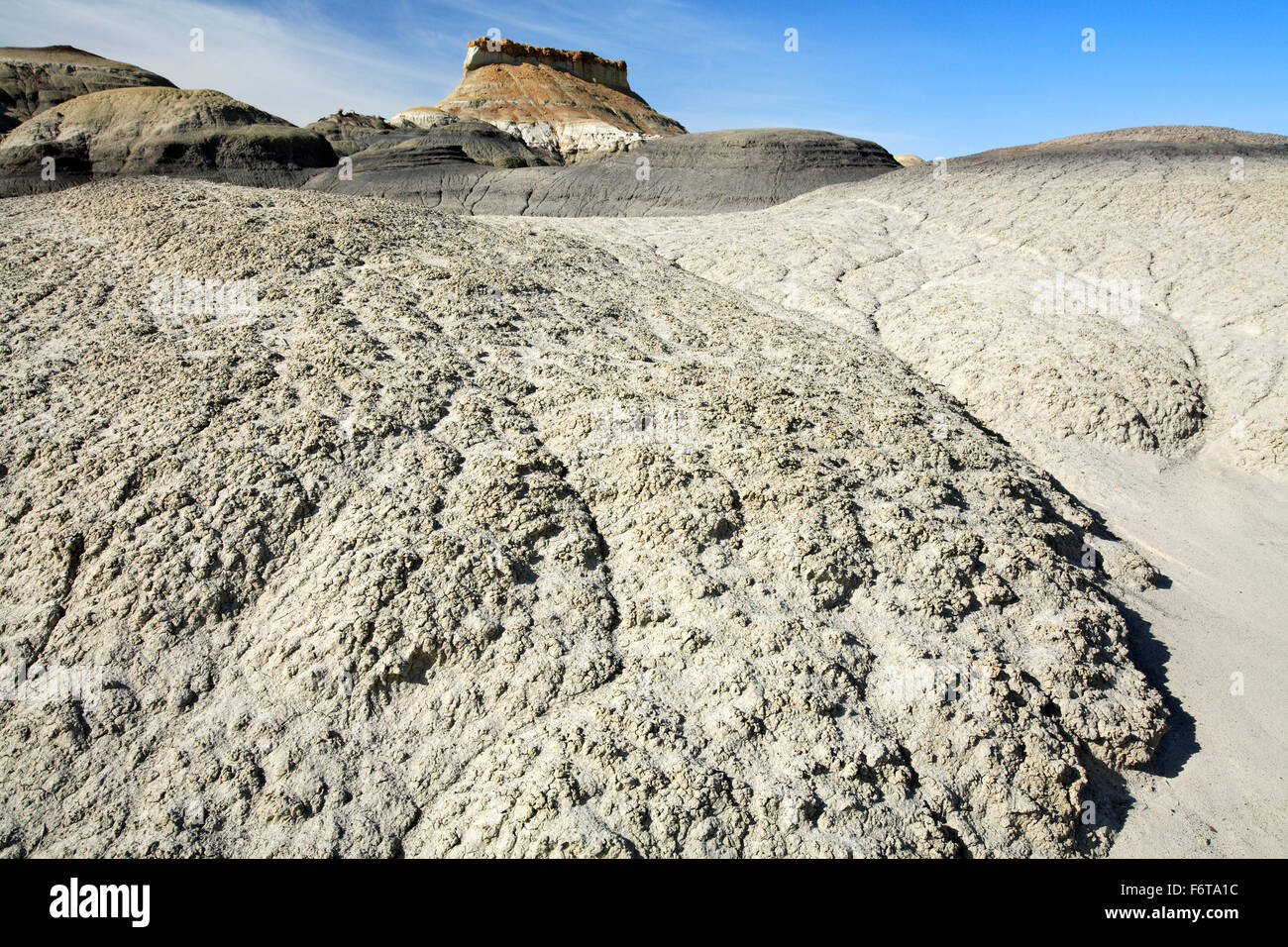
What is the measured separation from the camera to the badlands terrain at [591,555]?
192cm

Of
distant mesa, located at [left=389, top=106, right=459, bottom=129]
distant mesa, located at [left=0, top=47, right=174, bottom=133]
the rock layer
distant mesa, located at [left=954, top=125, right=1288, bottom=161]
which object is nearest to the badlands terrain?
the rock layer

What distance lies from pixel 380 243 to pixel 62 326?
1.52 meters

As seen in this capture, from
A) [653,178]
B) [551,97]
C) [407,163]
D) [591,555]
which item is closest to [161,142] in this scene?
[407,163]

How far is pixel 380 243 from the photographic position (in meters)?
4.15

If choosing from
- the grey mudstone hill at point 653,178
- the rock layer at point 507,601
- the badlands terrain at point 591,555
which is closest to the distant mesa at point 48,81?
the grey mudstone hill at point 653,178

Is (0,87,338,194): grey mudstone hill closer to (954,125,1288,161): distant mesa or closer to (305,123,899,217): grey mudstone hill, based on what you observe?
(305,123,899,217): grey mudstone hill

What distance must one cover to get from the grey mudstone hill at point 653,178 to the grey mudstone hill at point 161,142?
2.93 ft

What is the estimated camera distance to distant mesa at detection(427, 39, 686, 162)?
30.6 metres

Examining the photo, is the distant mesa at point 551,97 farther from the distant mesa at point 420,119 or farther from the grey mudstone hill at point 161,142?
the grey mudstone hill at point 161,142

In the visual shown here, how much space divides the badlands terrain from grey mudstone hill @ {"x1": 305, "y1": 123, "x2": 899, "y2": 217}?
780cm

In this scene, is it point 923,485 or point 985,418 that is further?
point 985,418

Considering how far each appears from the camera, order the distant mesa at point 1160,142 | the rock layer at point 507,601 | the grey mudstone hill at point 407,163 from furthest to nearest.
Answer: the grey mudstone hill at point 407,163 < the distant mesa at point 1160,142 < the rock layer at point 507,601

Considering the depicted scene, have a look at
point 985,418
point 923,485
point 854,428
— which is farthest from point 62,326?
point 985,418
